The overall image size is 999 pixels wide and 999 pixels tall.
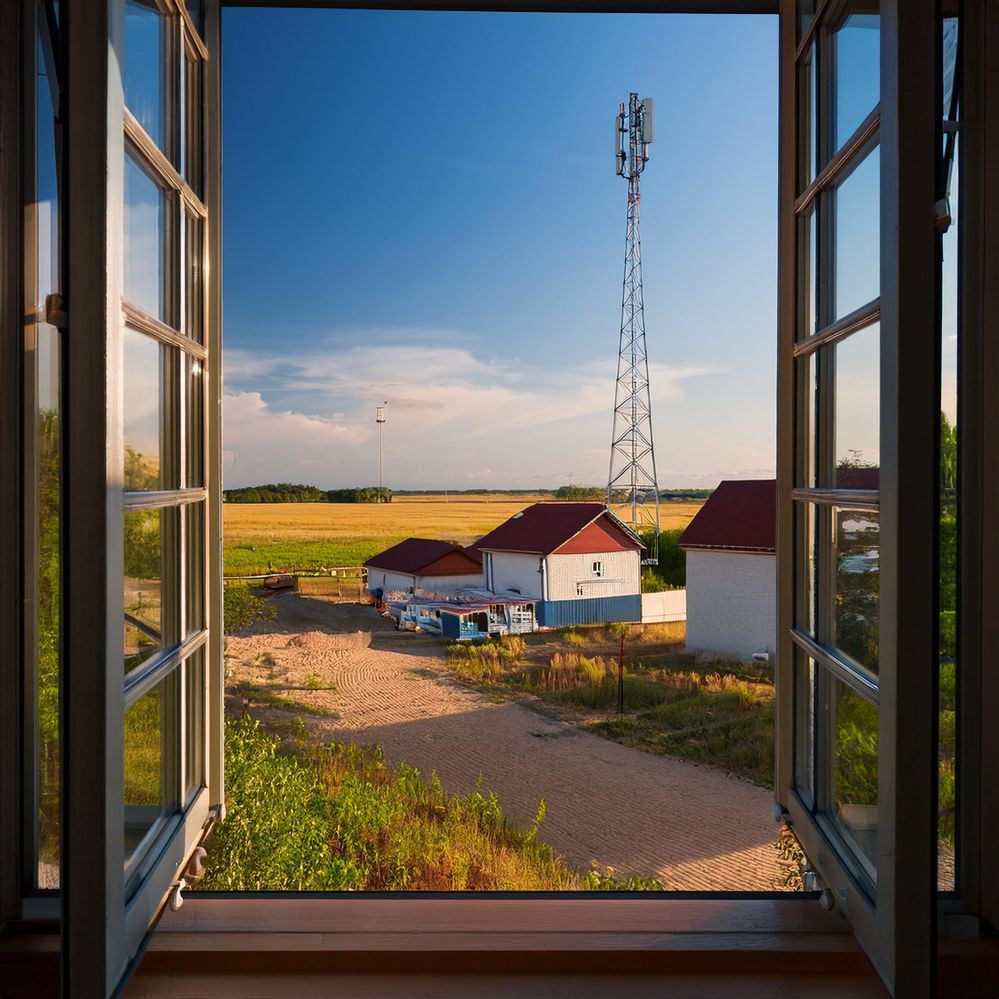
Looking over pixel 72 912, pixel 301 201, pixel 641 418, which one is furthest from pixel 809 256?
pixel 301 201

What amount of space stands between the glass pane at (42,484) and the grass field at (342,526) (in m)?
4.93

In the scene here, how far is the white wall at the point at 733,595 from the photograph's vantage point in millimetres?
4738

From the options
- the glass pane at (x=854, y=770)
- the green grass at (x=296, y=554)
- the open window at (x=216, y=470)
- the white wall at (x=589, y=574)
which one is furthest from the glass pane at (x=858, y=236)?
the green grass at (x=296, y=554)

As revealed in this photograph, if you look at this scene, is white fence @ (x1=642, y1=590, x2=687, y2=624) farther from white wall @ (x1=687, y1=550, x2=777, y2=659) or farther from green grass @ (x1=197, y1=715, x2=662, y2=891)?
green grass @ (x1=197, y1=715, x2=662, y2=891)

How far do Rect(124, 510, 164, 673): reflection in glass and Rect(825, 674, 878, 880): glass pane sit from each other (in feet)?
2.10

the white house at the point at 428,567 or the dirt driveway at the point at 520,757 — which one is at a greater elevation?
the white house at the point at 428,567

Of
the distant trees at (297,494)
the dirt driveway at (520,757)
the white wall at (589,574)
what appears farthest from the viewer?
the distant trees at (297,494)

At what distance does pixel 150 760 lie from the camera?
0.72 m

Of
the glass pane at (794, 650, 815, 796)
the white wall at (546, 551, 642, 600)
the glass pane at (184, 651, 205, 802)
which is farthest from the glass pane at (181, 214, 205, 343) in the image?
the white wall at (546, 551, 642, 600)

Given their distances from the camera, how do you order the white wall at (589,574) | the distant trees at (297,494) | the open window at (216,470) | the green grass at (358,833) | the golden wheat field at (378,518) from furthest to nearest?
the distant trees at (297,494), the golden wheat field at (378,518), the white wall at (589,574), the green grass at (358,833), the open window at (216,470)

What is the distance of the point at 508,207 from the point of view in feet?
25.1

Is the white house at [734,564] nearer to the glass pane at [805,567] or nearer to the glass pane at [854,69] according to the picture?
the glass pane at [805,567]

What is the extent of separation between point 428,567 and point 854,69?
517 centimetres

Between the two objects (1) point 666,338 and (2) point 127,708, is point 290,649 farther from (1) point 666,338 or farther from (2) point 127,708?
(2) point 127,708
